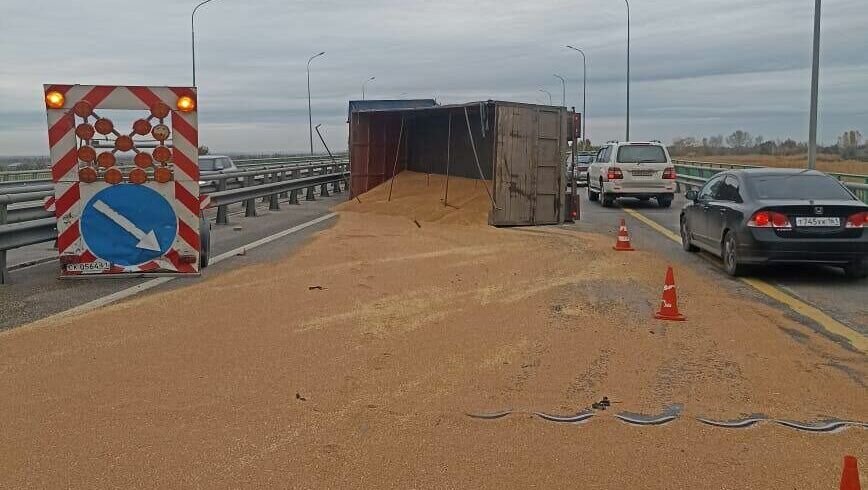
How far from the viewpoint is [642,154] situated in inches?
973

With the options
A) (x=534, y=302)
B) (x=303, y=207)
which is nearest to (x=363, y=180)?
(x=303, y=207)

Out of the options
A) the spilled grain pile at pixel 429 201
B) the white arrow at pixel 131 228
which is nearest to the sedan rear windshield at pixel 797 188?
the spilled grain pile at pixel 429 201

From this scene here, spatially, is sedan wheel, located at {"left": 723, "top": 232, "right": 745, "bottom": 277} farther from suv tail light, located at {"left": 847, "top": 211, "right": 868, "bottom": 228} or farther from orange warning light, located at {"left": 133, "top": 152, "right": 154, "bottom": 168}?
orange warning light, located at {"left": 133, "top": 152, "right": 154, "bottom": 168}

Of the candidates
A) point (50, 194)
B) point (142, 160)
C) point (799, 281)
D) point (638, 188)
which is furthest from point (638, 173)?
point (142, 160)

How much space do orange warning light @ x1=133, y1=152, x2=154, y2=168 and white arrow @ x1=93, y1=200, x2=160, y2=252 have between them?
Answer: 61cm

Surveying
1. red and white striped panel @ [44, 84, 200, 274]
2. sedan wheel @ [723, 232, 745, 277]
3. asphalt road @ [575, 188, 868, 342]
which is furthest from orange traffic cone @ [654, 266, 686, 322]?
red and white striped panel @ [44, 84, 200, 274]

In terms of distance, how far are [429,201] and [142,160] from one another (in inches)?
394

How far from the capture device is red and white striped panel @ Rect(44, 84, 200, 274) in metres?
10.2

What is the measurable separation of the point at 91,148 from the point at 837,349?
8.04m

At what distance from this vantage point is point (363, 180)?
78.0 ft

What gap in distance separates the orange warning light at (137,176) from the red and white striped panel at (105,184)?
12cm

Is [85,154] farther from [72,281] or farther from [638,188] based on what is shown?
[638,188]

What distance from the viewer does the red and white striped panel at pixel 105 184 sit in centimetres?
1016

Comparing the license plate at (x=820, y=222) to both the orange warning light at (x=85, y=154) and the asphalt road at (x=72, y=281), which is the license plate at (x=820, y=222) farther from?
the orange warning light at (x=85, y=154)
